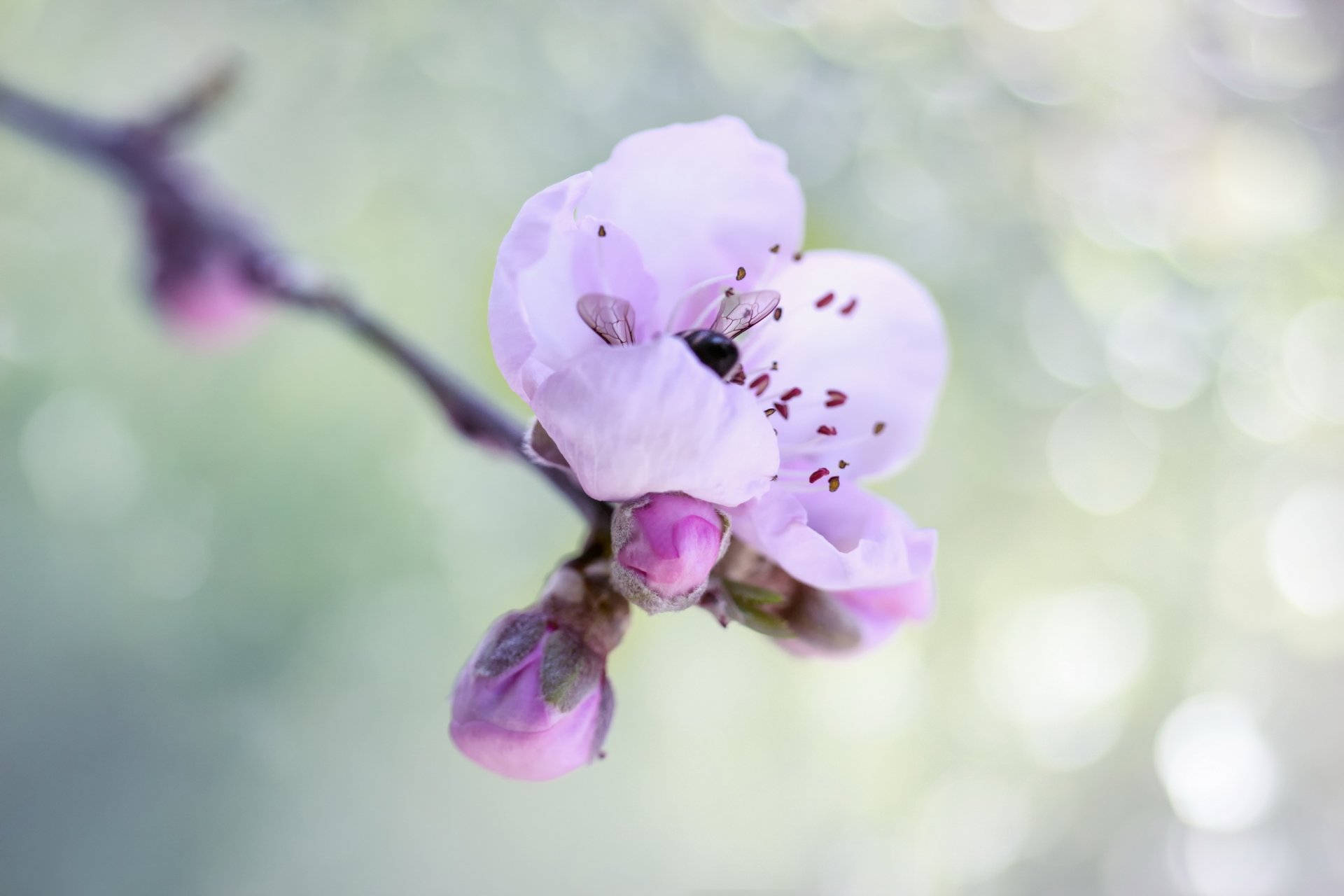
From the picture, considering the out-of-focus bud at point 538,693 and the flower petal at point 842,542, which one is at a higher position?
the flower petal at point 842,542

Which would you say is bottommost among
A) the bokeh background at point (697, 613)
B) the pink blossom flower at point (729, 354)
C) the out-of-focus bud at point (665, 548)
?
the bokeh background at point (697, 613)

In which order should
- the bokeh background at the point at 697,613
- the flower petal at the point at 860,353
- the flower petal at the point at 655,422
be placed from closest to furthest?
the flower petal at the point at 655,422, the flower petal at the point at 860,353, the bokeh background at the point at 697,613

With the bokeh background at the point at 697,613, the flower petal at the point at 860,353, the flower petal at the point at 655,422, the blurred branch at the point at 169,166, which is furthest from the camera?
the bokeh background at the point at 697,613

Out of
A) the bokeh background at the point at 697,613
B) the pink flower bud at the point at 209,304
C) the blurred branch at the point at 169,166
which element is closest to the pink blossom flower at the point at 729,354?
the blurred branch at the point at 169,166

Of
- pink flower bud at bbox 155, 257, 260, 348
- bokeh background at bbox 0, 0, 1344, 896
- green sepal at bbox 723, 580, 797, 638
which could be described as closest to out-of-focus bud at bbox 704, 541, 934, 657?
green sepal at bbox 723, 580, 797, 638

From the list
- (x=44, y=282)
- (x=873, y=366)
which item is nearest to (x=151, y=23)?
(x=44, y=282)

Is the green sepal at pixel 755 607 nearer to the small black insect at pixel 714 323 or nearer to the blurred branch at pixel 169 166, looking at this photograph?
the small black insect at pixel 714 323

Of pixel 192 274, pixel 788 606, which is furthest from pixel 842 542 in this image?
pixel 192 274

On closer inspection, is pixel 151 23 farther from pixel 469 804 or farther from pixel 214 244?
pixel 469 804
